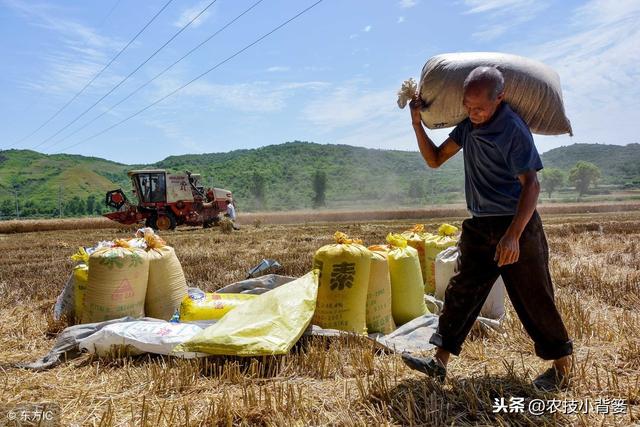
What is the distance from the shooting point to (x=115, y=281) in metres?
3.32

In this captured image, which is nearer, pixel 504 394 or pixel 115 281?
pixel 504 394

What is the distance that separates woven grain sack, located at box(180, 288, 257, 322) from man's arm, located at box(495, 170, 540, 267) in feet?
6.22

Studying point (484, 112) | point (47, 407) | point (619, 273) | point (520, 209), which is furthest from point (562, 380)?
point (619, 273)

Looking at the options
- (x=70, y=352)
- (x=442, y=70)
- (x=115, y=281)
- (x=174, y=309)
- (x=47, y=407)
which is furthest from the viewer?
(x=174, y=309)

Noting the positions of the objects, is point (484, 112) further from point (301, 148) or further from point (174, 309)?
point (301, 148)

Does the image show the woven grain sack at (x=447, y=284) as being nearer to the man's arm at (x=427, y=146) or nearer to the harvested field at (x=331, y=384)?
the harvested field at (x=331, y=384)

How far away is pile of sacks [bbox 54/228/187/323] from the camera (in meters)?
3.32

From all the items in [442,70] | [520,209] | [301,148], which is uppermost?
[301,148]

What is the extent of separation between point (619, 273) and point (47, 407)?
5425mm

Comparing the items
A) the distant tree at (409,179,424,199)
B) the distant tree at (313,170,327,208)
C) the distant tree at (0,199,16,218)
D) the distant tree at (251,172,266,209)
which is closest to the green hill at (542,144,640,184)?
the distant tree at (409,179,424,199)

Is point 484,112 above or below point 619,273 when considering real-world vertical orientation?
above

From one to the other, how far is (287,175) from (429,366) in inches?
3563

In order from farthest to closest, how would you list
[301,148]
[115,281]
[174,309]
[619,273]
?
[301,148] < [619,273] < [174,309] < [115,281]

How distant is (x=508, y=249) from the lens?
1983 millimetres
